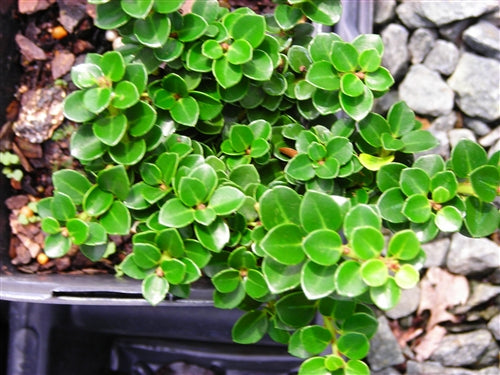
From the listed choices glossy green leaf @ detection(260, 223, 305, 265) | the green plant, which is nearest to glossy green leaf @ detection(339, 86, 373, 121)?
the green plant

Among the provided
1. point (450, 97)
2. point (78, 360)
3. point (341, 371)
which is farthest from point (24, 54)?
point (450, 97)

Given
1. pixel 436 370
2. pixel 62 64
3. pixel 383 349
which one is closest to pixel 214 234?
pixel 62 64

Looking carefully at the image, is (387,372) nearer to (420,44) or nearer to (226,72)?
(420,44)

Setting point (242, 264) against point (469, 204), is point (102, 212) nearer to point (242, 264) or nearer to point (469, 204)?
point (242, 264)

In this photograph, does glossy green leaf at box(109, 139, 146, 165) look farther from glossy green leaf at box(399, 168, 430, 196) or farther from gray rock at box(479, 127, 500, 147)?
gray rock at box(479, 127, 500, 147)

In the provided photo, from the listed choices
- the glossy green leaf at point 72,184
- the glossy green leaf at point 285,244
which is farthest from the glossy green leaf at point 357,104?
the glossy green leaf at point 72,184
